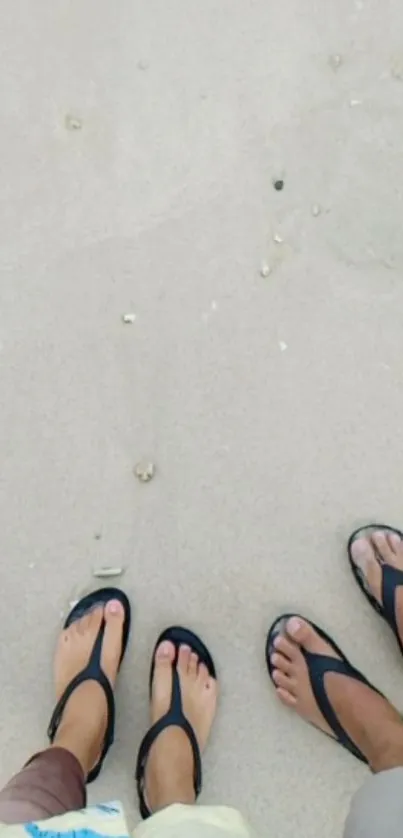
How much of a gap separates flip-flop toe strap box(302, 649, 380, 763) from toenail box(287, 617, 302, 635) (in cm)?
3

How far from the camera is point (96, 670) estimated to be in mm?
1121

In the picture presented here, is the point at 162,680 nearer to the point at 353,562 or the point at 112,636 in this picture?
the point at 112,636

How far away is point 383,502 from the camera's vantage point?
116 cm

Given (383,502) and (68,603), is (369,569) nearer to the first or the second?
(383,502)

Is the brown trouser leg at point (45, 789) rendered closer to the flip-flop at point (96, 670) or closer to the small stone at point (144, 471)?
the flip-flop at point (96, 670)

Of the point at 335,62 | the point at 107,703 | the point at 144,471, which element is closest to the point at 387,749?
the point at 107,703

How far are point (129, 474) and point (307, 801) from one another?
1.44ft

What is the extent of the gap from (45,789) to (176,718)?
0.84ft

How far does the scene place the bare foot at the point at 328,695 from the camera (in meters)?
1.07

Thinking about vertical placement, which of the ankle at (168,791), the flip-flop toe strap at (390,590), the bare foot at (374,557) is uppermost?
the bare foot at (374,557)

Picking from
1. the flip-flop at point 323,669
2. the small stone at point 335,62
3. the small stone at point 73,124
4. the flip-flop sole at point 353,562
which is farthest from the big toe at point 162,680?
the small stone at point 335,62

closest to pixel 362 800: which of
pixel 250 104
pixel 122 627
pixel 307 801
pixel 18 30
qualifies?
pixel 307 801

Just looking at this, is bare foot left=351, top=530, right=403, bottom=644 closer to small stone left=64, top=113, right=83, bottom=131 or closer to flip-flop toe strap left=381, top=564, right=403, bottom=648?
flip-flop toe strap left=381, top=564, right=403, bottom=648

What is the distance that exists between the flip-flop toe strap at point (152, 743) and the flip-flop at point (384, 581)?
27 cm
